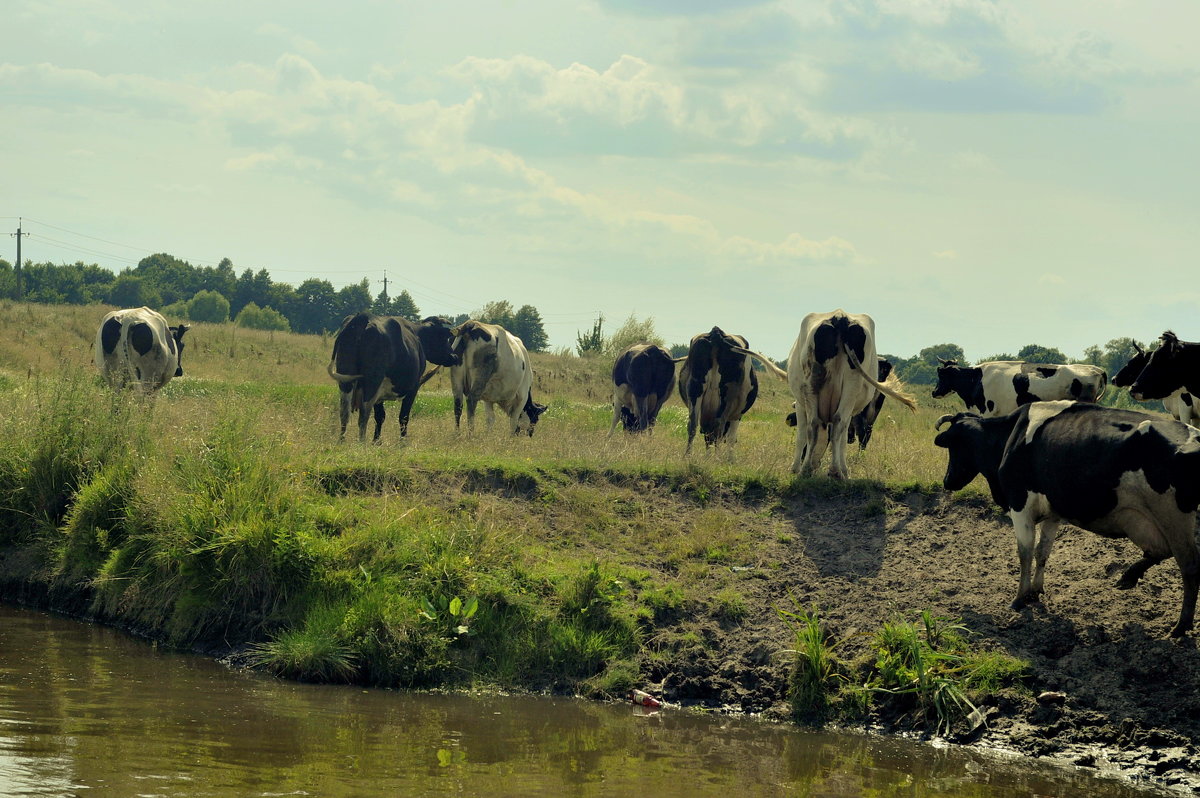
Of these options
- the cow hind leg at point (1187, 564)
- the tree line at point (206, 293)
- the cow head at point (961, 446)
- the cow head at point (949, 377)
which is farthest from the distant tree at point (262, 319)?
the cow hind leg at point (1187, 564)

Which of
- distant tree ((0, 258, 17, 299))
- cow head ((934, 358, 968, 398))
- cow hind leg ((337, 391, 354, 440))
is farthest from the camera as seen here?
distant tree ((0, 258, 17, 299))

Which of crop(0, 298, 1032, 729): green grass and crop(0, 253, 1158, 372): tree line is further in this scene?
crop(0, 253, 1158, 372): tree line

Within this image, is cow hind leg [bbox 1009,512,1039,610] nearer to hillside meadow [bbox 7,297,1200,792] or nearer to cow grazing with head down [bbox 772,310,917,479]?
hillside meadow [bbox 7,297,1200,792]

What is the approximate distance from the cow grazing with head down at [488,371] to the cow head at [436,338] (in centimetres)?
137

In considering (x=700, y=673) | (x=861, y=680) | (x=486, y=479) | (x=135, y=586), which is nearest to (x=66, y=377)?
(x=135, y=586)

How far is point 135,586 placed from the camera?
487 inches

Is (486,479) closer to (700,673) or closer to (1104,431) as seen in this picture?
(700,673)

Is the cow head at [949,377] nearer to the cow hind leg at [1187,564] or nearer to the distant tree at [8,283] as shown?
the cow hind leg at [1187,564]

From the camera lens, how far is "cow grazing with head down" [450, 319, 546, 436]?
21.1m

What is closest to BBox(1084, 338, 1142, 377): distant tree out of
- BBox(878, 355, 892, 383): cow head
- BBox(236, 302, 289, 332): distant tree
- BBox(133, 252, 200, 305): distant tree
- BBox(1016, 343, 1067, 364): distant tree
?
BBox(1016, 343, 1067, 364): distant tree

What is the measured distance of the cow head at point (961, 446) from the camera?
12172 mm

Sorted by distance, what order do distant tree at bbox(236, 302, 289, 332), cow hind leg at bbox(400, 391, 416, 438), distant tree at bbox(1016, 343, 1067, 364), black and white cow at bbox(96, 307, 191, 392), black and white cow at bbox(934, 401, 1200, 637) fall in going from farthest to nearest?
1. distant tree at bbox(236, 302, 289, 332)
2. distant tree at bbox(1016, 343, 1067, 364)
3. black and white cow at bbox(96, 307, 191, 392)
4. cow hind leg at bbox(400, 391, 416, 438)
5. black and white cow at bbox(934, 401, 1200, 637)

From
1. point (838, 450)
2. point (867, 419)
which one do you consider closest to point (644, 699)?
point (838, 450)

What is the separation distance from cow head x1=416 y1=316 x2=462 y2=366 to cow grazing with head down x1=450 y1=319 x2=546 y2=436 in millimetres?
1365
